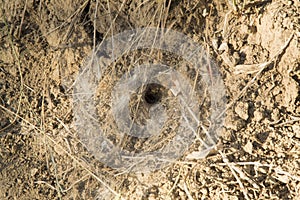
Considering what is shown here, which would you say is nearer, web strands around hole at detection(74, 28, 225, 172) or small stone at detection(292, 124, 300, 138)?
small stone at detection(292, 124, 300, 138)

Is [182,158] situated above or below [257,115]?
below

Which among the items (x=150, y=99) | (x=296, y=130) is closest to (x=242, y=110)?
(x=296, y=130)

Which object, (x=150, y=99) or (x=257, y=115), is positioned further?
(x=150, y=99)

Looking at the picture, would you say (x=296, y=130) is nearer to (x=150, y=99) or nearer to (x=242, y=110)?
(x=242, y=110)

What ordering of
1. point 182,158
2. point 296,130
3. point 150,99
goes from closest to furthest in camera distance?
point 296,130, point 182,158, point 150,99

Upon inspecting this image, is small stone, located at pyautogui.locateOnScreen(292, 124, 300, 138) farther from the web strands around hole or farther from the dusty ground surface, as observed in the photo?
the web strands around hole

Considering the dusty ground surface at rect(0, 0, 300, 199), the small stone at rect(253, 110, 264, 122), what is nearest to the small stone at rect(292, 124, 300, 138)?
the dusty ground surface at rect(0, 0, 300, 199)

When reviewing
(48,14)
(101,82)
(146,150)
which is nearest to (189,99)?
(146,150)

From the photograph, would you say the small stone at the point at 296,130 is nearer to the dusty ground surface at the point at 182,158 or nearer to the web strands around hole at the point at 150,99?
the dusty ground surface at the point at 182,158
